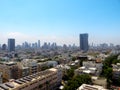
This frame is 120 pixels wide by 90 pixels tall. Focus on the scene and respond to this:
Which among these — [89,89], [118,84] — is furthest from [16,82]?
[118,84]

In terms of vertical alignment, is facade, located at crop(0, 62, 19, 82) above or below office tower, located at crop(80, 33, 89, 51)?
below

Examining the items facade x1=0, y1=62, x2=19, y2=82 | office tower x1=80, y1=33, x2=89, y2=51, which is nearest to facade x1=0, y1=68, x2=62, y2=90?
facade x1=0, y1=62, x2=19, y2=82

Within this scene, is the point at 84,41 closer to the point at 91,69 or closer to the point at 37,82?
the point at 91,69

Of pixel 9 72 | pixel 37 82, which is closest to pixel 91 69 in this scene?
pixel 37 82

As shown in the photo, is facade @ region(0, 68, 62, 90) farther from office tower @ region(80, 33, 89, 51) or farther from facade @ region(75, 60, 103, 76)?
office tower @ region(80, 33, 89, 51)

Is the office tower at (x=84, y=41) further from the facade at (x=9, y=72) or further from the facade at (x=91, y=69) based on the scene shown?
the facade at (x=9, y=72)

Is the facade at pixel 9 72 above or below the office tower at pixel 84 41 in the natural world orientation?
below

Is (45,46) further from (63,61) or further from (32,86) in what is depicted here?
(32,86)

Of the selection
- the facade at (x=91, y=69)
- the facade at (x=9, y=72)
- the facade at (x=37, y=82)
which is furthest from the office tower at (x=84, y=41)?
the facade at (x=37, y=82)

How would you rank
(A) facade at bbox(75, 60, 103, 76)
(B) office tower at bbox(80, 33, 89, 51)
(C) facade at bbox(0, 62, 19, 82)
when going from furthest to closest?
(B) office tower at bbox(80, 33, 89, 51) → (A) facade at bbox(75, 60, 103, 76) → (C) facade at bbox(0, 62, 19, 82)
